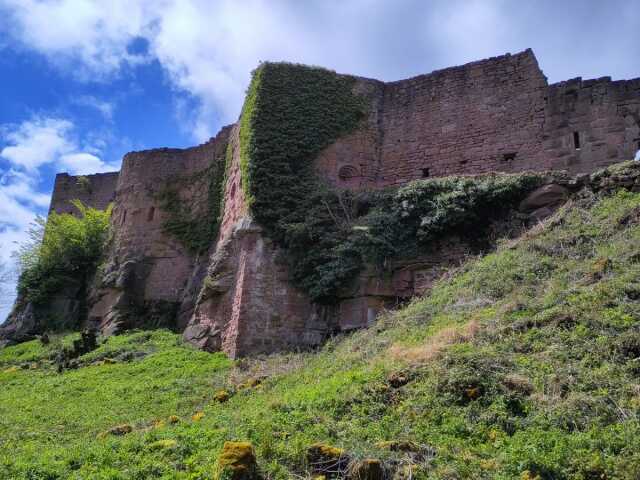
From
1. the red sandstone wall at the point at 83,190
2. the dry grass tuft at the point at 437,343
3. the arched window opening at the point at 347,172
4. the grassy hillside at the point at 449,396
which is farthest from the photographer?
the red sandstone wall at the point at 83,190

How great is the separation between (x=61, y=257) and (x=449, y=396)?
57.4 ft

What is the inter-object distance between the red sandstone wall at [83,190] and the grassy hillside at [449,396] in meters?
18.0

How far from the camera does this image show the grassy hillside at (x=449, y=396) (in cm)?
635

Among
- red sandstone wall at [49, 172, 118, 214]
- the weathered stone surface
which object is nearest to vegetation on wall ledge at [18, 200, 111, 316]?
red sandstone wall at [49, 172, 118, 214]

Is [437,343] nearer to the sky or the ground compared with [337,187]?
nearer to the ground

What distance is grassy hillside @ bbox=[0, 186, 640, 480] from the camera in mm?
6348

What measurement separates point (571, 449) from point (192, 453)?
3.99 metres

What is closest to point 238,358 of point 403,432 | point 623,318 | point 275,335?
point 275,335

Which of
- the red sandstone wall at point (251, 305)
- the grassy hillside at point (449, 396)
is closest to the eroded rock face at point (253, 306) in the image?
the red sandstone wall at point (251, 305)

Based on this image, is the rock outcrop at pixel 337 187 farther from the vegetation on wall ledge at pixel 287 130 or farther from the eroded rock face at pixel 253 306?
the vegetation on wall ledge at pixel 287 130

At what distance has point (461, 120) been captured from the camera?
17422 millimetres

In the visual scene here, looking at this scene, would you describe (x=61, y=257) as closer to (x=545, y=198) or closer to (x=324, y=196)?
(x=324, y=196)

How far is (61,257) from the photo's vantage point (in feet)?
71.7

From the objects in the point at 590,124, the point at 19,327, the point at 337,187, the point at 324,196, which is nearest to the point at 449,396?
the point at 324,196
